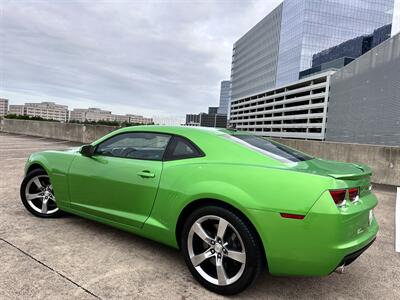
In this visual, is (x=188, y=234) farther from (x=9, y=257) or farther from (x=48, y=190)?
(x=48, y=190)

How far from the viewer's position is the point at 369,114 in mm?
37094

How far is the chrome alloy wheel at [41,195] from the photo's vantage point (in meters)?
4.24

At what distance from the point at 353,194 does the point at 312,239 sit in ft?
1.76

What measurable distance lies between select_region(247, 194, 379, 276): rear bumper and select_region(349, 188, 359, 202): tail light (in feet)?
0.28

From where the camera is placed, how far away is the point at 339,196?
2406mm

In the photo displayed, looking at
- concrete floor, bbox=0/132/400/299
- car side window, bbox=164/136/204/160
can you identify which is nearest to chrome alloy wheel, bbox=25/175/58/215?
concrete floor, bbox=0/132/400/299

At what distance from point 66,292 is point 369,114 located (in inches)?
1585

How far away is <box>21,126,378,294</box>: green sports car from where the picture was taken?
237 centimetres

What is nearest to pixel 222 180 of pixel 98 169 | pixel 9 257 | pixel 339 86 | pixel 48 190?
pixel 98 169

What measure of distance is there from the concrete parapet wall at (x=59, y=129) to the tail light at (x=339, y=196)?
12.3 metres

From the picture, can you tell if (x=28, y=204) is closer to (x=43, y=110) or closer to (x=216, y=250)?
(x=216, y=250)

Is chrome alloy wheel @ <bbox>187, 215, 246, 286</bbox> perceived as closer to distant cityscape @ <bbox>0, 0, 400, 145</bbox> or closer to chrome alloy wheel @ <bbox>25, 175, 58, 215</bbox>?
chrome alloy wheel @ <bbox>25, 175, 58, 215</bbox>

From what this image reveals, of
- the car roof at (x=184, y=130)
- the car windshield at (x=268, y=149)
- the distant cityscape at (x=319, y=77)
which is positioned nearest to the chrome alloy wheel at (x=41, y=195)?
the car roof at (x=184, y=130)

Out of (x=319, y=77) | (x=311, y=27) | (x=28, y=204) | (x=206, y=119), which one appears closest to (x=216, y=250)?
(x=28, y=204)
